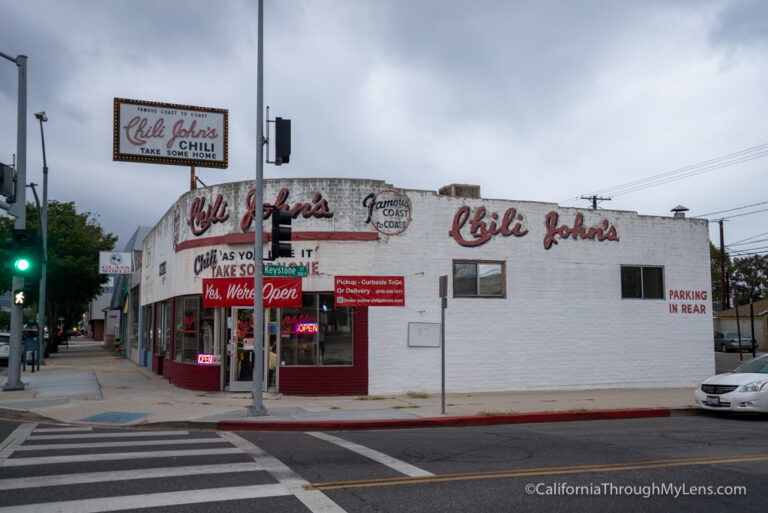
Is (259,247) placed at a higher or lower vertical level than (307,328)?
higher

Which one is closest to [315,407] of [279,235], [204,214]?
[279,235]

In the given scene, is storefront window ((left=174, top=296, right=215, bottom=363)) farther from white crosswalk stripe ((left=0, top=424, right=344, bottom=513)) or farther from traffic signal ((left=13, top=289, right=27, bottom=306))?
white crosswalk stripe ((left=0, top=424, right=344, bottom=513))

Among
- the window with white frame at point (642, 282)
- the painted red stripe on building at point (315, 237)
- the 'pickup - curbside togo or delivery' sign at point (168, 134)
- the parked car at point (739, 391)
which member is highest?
the 'pickup - curbside togo or delivery' sign at point (168, 134)

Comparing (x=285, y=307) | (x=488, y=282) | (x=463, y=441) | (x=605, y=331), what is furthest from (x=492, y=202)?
(x=463, y=441)

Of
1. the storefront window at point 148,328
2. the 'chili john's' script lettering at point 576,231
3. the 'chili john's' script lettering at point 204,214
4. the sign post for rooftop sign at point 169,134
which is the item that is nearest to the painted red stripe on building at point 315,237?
the 'chili john's' script lettering at point 204,214

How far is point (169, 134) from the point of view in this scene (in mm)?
22062

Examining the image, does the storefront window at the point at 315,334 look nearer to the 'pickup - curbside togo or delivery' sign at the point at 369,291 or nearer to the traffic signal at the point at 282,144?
the 'pickup - curbside togo or delivery' sign at the point at 369,291

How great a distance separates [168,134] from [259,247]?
34.2 feet

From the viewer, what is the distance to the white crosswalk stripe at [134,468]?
6426mm

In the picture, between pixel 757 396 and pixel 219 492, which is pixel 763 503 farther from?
pixel 757 396

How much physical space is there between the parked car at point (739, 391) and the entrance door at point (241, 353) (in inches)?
444

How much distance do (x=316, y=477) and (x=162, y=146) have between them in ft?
56.2

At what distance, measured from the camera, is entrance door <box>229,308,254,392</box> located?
17453mm

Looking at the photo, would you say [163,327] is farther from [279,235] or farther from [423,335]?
[279,235]
